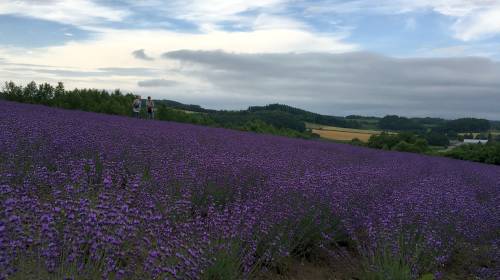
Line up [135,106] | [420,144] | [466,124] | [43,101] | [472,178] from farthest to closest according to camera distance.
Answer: [466,124] → [43,101] → [420,144] → [135,106] → [472,178]

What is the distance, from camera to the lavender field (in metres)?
2.10

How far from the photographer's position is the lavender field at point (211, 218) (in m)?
2.10

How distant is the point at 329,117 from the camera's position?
1763 inches

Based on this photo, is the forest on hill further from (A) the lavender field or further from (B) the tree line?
(A) the lavender field

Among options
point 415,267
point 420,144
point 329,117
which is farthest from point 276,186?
point 329,117

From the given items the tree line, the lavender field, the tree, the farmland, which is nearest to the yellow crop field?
the farmland

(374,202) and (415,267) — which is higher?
(374,202)

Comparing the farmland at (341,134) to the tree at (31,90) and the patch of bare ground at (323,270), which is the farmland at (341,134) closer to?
the tree at (31,90)

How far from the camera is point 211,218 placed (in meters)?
2.93

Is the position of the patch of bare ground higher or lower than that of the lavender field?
lower

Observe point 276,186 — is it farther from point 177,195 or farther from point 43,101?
point 43,101

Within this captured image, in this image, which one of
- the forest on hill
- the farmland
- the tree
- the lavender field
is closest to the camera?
the lavender field

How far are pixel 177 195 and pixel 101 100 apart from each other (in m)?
21.7

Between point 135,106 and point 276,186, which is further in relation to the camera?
point 135,106
